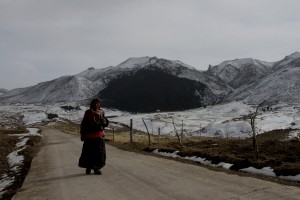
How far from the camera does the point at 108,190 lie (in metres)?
11.0

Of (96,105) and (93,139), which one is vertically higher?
(96,105)

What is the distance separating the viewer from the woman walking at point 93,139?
14.1 metres

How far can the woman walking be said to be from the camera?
46.3 feet

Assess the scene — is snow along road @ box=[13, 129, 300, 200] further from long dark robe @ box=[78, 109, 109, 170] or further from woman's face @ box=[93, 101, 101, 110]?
woman's face @ box=[93, 101, 101, 110]

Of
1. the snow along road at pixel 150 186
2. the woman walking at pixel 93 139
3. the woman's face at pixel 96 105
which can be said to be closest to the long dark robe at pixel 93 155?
the woman walking at pixel 93 139

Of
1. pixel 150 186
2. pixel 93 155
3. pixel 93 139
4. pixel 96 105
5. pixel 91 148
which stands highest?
pixel 96 105

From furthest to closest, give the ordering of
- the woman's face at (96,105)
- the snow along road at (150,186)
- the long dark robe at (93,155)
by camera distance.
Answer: the woman's face at (96,105) → the long dark robe at (93,155) → the snow along road at (150,186)

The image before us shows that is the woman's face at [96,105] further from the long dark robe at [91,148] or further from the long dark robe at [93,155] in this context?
the long dark robe at [93,155]

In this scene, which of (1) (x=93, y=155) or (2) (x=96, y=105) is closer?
(1) (x=93, y=155)

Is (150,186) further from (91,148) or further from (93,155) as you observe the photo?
(91,148)

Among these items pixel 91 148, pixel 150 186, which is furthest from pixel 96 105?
pixel 150 186

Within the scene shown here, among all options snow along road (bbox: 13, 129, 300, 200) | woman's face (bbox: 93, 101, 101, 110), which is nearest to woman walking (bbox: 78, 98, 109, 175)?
woman's face (bbox: 93, 101, 101, 110)

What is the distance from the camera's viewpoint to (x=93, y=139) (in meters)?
14.2

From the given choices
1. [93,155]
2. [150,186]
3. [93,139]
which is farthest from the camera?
[93,139]
